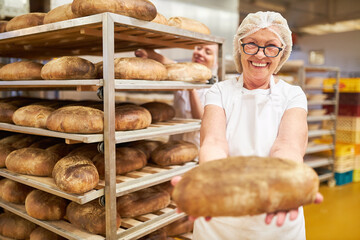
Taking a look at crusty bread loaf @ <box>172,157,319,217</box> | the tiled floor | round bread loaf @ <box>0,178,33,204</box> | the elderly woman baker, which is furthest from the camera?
the tiled floor

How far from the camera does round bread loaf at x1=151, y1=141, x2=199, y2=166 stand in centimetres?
232

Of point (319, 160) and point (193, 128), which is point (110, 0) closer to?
point (193, 128)

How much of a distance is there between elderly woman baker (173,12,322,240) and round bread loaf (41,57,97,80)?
894 mm

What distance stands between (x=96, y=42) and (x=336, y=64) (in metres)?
11.6

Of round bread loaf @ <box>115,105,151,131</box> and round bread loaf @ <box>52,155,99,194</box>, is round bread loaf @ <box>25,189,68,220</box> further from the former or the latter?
round bread loaf @ <box>115,105,151,131</box>

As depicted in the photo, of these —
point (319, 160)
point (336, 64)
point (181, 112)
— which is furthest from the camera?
point (336, 64)

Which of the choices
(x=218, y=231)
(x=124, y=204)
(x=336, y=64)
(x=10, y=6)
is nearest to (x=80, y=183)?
(x=124, y=204)

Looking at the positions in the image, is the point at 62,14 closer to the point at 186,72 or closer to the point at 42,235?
the point at 186,72

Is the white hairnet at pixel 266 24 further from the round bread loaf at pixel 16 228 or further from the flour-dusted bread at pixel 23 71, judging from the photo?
the round bread loaf at pixel 16 228

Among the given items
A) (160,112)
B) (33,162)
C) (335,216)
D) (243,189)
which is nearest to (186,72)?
(160,112)

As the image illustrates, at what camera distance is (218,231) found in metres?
1.39

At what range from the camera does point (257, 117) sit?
140 centimetres

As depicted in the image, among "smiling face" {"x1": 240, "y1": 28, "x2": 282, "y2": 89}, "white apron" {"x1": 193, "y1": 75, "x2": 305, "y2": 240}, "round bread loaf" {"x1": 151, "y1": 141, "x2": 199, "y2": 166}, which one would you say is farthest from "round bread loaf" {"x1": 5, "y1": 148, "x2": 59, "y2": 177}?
"smiling face" {"x1": 240, "y1": 28, "x2": 282, "y2": 89}

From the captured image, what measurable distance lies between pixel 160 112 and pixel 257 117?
3.86ft
